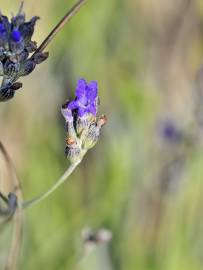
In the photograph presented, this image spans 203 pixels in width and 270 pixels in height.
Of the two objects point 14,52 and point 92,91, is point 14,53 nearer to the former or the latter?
point 14,52

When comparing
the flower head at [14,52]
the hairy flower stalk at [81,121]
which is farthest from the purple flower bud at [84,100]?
the flower head at [14,52]

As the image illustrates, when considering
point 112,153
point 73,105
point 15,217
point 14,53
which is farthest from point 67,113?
point 112,153

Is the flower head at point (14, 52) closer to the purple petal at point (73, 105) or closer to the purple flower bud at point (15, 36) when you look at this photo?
the purple flower bud at point (15, 36)

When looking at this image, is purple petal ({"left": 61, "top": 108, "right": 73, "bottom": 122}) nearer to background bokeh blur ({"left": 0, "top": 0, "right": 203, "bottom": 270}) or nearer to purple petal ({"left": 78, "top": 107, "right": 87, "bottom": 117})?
purple petal ({"left": 78, "top": 107, "right": 87, "bottom": 117})

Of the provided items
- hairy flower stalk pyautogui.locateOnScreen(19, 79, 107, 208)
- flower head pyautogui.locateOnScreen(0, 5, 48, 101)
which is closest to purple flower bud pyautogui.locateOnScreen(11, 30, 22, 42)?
flower head pyautogui.locateOnScreen(0, 5, 48, 101)

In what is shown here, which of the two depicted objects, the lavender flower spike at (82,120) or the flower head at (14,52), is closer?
the flower head at (14,52)

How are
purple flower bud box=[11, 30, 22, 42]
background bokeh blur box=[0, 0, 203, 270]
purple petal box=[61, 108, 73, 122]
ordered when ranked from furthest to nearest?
background bokeh blur box=[0, 0, 203, 270]
purple petal box=[61, 108, 73, 122]
purple flower bud box=[11, 30, 22, 42]

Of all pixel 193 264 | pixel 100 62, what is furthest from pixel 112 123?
pixel 193 264
